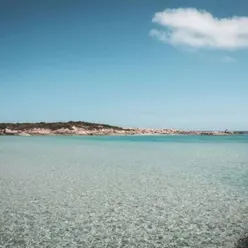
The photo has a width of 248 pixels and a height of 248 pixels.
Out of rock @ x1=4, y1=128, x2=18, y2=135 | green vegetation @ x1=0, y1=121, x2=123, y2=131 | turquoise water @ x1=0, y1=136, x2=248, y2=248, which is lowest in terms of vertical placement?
turquoise water @ x1=0, y1=136, x2=248, y2=248

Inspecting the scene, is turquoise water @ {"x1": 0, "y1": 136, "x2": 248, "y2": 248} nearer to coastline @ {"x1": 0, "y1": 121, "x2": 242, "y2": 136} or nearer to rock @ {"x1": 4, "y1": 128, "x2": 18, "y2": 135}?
rock @ {"x1": 4, "y1": 128, "x2": 18, "y2": 135}

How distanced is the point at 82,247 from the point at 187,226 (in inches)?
158

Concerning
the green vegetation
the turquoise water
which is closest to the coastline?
the green vegetation

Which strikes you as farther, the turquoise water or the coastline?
the coastline

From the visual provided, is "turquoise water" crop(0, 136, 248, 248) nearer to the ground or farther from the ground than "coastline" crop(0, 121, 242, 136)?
nearer to the ground

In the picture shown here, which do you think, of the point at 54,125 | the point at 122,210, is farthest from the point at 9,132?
the point at 122,210

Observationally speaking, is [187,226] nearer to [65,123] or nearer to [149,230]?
[149,230]

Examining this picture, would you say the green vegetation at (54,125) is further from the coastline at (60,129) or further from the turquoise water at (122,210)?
the turquoise water at (122,210)

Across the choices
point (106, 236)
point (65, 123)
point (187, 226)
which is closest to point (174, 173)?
point (187, 226)

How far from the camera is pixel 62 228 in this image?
11516mm

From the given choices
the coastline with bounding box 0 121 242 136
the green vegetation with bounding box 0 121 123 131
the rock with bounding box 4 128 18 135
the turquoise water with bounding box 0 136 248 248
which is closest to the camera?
the turquoise water with bounding box 0 136 248 248

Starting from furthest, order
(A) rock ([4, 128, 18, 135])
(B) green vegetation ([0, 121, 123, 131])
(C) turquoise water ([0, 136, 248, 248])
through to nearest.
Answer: (B) green vegetation ([0, 121, 123, 131]) < (A) rock ([4, 128, 18, 135]) < (C) turquoise water ([0, 136, 248, 248])

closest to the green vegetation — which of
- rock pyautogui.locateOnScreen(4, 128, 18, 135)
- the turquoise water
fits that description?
rock pyautogui.locateOnScreen(4, 128, 18, 135)

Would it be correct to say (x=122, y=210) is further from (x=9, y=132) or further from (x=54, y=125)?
(x=54, y=125)
